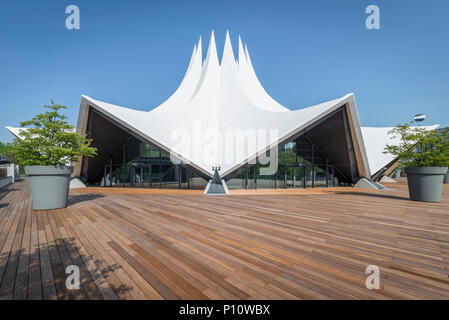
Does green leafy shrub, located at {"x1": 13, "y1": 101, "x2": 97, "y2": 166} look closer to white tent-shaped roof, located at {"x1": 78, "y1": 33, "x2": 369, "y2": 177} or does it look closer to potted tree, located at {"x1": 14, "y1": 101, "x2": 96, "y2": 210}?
potted tree, located at {"x1": 14, "y1": 101, "x2": 96, "y2": 210}

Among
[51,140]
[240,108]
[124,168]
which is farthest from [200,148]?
[51,140]

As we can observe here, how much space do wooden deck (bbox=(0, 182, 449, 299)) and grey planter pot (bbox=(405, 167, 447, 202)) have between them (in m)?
4.24

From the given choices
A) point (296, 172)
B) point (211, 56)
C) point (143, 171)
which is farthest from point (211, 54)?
point (296, 172)

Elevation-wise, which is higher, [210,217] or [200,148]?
[200,148]

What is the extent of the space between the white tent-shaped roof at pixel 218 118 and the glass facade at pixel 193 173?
1.98 meters

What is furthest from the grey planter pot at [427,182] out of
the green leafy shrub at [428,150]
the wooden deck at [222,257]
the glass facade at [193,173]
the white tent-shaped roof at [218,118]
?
the glass facade at [193,173]

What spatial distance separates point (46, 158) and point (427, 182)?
15580 millimetres

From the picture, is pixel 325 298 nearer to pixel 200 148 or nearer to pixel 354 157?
pixel 200 148

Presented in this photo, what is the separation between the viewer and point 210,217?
577 centimetres

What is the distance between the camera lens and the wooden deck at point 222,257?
7.39 feet

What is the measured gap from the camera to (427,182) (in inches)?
344

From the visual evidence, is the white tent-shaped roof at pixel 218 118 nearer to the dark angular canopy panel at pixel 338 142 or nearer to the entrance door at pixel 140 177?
the dark angular canopy panel at pixel 338 142

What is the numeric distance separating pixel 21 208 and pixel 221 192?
853 centimetres

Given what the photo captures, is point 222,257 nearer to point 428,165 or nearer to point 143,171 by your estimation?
point 428,165
